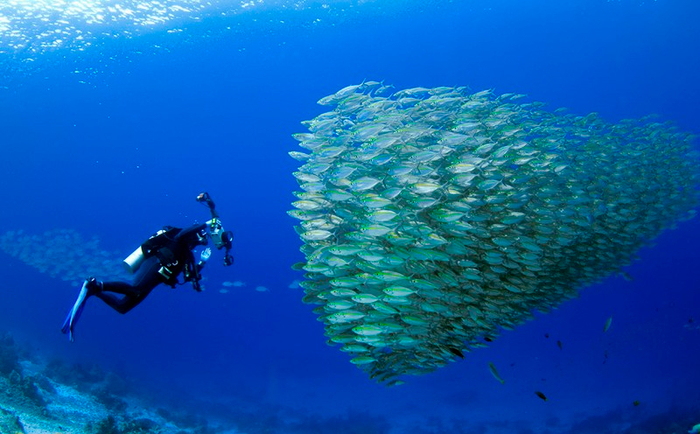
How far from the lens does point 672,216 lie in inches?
453

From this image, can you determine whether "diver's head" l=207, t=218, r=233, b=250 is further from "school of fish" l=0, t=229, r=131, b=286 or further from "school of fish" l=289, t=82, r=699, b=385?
"school of fish" l=0, t=229, r=131, b=286

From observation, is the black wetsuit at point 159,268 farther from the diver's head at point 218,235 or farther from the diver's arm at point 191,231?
the diver's head at point 218,235

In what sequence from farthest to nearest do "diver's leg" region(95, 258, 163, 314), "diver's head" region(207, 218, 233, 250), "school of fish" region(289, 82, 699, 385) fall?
"diver's head" region(207, 218, 233, 250) < "diver's leg" region(95, 258, 163, 314) < "school of fish" region(289, 82, 699, 385)

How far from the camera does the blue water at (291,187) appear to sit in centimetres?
2892

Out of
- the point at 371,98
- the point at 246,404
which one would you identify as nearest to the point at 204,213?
the point at 246,404

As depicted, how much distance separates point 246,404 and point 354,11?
90.7ft

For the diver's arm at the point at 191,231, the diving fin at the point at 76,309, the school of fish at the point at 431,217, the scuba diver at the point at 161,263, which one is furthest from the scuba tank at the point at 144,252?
the school of fish at the point at 431,217

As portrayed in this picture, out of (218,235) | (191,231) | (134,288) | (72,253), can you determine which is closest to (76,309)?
(134,288)

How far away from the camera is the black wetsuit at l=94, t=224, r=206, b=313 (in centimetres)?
613

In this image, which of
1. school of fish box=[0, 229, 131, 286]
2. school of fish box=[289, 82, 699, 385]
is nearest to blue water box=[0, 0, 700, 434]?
school of fish box=[0, 229, 131, 286]

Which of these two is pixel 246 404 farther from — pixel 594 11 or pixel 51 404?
pixel 594 11

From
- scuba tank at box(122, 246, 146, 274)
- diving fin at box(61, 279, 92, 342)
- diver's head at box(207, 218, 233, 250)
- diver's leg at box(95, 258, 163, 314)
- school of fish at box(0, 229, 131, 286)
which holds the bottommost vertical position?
diving fin at box(61, 279, 92, 342)

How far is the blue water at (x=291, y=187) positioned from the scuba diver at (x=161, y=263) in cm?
1833

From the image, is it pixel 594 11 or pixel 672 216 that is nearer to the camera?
pixel 672 216
